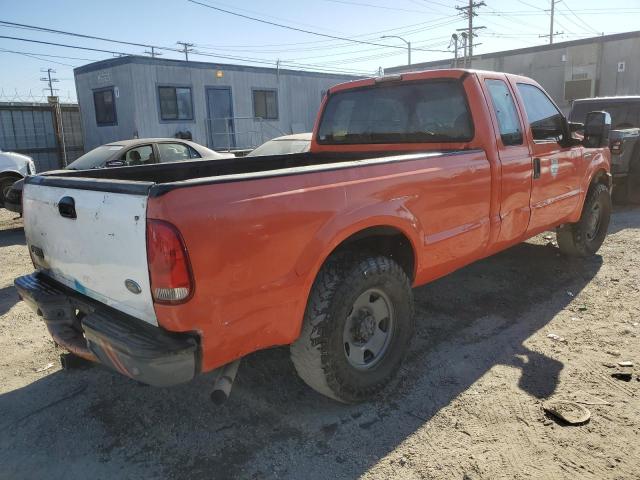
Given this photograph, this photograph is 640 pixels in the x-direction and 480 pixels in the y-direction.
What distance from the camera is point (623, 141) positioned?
29.7ft

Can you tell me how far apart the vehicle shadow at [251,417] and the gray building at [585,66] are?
28.7 metres

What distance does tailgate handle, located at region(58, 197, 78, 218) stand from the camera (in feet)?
8.34

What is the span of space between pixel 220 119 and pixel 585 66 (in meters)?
21.3

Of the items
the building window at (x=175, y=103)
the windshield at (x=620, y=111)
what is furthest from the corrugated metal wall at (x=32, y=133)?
the windshield at (x=620, y=111)

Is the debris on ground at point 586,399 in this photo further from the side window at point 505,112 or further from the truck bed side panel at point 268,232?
the side window at point 505,112

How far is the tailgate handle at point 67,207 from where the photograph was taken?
2.54 m

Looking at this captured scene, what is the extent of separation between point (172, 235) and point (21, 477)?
5.20 ft

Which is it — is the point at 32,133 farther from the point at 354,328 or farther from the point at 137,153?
the point at 354,328

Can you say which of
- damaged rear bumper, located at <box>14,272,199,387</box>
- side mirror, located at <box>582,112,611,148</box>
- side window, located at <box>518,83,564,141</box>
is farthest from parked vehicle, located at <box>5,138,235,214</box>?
damaged rear bumper, located at <box>14,272,199,387</box>

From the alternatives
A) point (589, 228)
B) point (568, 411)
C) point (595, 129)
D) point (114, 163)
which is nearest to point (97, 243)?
point (568, 411)

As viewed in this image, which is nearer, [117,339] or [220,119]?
[117,339]

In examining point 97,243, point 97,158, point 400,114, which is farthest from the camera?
point 97,158

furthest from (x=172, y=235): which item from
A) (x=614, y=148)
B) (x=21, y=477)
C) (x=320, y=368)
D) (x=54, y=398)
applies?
(x=614, y=148)

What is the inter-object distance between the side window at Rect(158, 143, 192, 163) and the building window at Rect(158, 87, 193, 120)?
8695 millimetres
